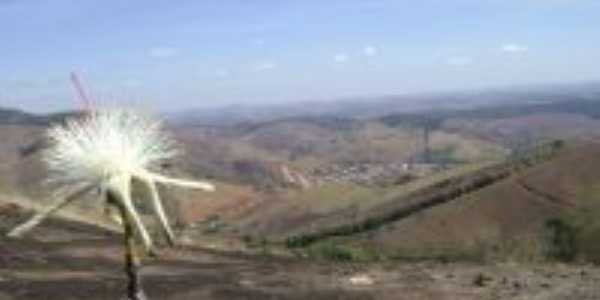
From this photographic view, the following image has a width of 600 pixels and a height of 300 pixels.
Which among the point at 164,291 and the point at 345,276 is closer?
the point at 164,291

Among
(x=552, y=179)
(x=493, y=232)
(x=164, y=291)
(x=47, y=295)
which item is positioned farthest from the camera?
(x=552, y=179)

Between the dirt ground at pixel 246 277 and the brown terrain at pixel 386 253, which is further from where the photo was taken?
the brown terrain at pixel 386 253

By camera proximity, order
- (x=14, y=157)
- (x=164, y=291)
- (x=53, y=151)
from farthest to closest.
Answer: (x=14, y=157) → (x=164, y=291) → (x=53, y=151)

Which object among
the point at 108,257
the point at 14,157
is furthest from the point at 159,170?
the point at 14,157

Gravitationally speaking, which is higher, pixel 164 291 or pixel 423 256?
pixel 164 291

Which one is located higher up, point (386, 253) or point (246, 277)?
point (246, 277)

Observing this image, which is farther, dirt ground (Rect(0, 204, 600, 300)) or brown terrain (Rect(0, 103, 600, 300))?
brown terrain (Rect(0, 103, 600, 300))

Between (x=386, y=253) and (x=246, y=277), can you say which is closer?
(x=246, y=277)

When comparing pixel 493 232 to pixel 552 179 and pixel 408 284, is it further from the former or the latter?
pixel 408 284
